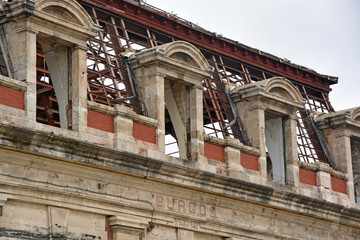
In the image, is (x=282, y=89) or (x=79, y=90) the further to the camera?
(x=282, y=89)

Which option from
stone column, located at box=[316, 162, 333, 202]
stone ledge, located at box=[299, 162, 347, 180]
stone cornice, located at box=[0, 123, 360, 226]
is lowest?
stone cornice, located at box=[0, 123, 360, 226]

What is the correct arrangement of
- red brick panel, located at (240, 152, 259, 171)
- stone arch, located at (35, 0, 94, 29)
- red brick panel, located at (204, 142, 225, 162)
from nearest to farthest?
stone arch, located at (35, 0, 94, 29) < red brick panel, located at (204, 142, 225, 162) < red brick panel, located at (240, 152, 259, 171)

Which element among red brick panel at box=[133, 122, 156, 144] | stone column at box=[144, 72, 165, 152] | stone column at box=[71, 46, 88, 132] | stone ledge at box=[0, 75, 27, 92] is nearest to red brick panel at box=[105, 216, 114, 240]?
stone column at box=[71, 46, 88, 132]

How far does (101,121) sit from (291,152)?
8.74 meters

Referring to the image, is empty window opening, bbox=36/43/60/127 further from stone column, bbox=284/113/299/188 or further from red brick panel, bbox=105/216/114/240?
stone column, bbox=284/113/299/188

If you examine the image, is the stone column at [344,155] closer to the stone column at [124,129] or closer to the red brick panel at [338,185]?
the red brick panel at [338,185]

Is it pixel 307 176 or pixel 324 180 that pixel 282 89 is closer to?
pixel 307 176

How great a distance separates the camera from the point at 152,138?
3048cm

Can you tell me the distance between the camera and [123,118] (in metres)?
29.6

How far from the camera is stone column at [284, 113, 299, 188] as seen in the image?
35.2m

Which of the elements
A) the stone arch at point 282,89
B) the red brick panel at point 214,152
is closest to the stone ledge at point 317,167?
the stone arch at point 282,89

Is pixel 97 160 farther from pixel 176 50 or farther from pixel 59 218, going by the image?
pixel 176 50

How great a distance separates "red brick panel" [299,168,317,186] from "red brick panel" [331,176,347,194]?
99 centimetres

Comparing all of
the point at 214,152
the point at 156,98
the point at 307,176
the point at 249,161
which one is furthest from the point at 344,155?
the point at 156,98
